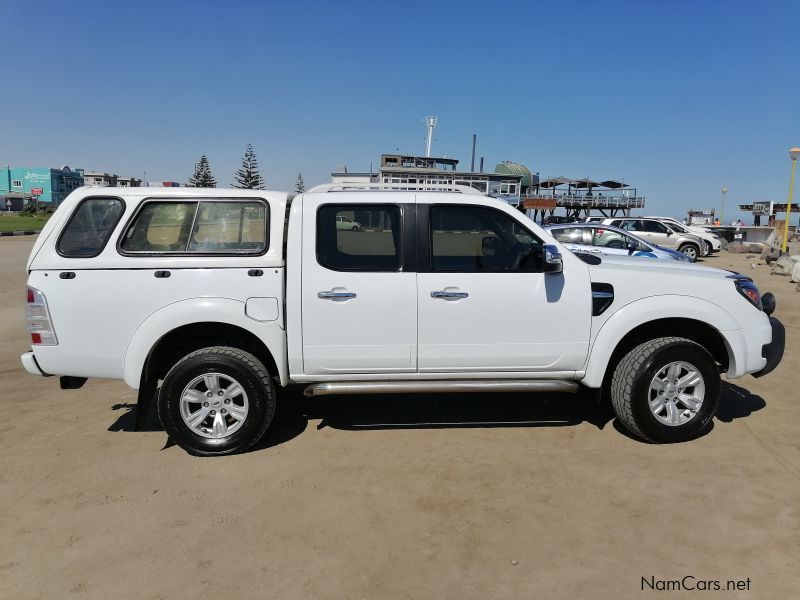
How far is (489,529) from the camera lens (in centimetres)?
341

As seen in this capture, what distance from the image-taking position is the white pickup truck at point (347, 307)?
166 inches

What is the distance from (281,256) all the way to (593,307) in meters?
2.39

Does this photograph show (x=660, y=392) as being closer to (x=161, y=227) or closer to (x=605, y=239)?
(x=161, y=227)

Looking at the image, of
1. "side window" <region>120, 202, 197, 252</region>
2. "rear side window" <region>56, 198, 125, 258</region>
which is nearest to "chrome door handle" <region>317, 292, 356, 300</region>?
"side window" <region>120, 202, 197, 252</region>

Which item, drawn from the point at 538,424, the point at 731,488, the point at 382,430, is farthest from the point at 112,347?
the point at 731,488

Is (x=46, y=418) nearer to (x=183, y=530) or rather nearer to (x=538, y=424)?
(x=183, y=530)

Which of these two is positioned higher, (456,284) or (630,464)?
(456,284)

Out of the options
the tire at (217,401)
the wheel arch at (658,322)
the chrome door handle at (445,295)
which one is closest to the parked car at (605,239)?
the wheel arch at (658,322)

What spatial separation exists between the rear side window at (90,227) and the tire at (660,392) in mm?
4002

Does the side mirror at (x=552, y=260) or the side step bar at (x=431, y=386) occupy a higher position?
the side mirror at (x=552, y=260)

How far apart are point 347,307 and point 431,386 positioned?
2.85 ft

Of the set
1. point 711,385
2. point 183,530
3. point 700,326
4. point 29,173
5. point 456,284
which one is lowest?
point 183,530

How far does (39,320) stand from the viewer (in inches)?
165

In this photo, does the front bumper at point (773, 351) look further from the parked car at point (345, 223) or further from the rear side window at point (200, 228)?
the rear side window at point (200, 228)
